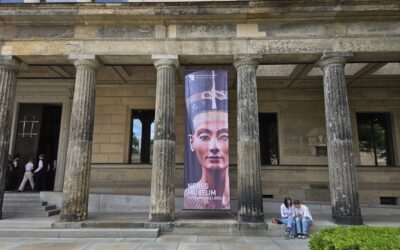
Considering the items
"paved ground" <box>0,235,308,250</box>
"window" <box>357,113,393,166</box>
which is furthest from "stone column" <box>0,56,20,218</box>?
"window" <box>357,113,393,166</box>

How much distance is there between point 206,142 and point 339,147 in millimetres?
4451

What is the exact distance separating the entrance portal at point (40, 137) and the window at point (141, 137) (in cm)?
416

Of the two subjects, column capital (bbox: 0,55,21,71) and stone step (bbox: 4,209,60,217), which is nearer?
column capital (bbox: 0,55,21,71)

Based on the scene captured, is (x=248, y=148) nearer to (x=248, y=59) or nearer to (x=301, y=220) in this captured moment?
(x=301, y=220)

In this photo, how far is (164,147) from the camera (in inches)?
410

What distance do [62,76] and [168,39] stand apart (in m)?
7.29

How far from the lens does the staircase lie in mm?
11766

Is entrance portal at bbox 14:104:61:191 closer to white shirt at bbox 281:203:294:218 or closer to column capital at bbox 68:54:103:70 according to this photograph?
column capital at bbox 68:54:103:70

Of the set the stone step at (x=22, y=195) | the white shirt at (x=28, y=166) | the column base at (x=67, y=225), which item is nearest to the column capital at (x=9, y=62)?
the white shirt at (x=28, y=166)

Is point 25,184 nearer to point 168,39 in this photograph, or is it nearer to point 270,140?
point 168,39

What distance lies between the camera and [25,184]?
1504 cm

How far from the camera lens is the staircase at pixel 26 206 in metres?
11.8

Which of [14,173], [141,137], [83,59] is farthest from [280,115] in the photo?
[14,173]

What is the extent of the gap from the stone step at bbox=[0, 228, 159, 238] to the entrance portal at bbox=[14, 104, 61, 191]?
246 inches
